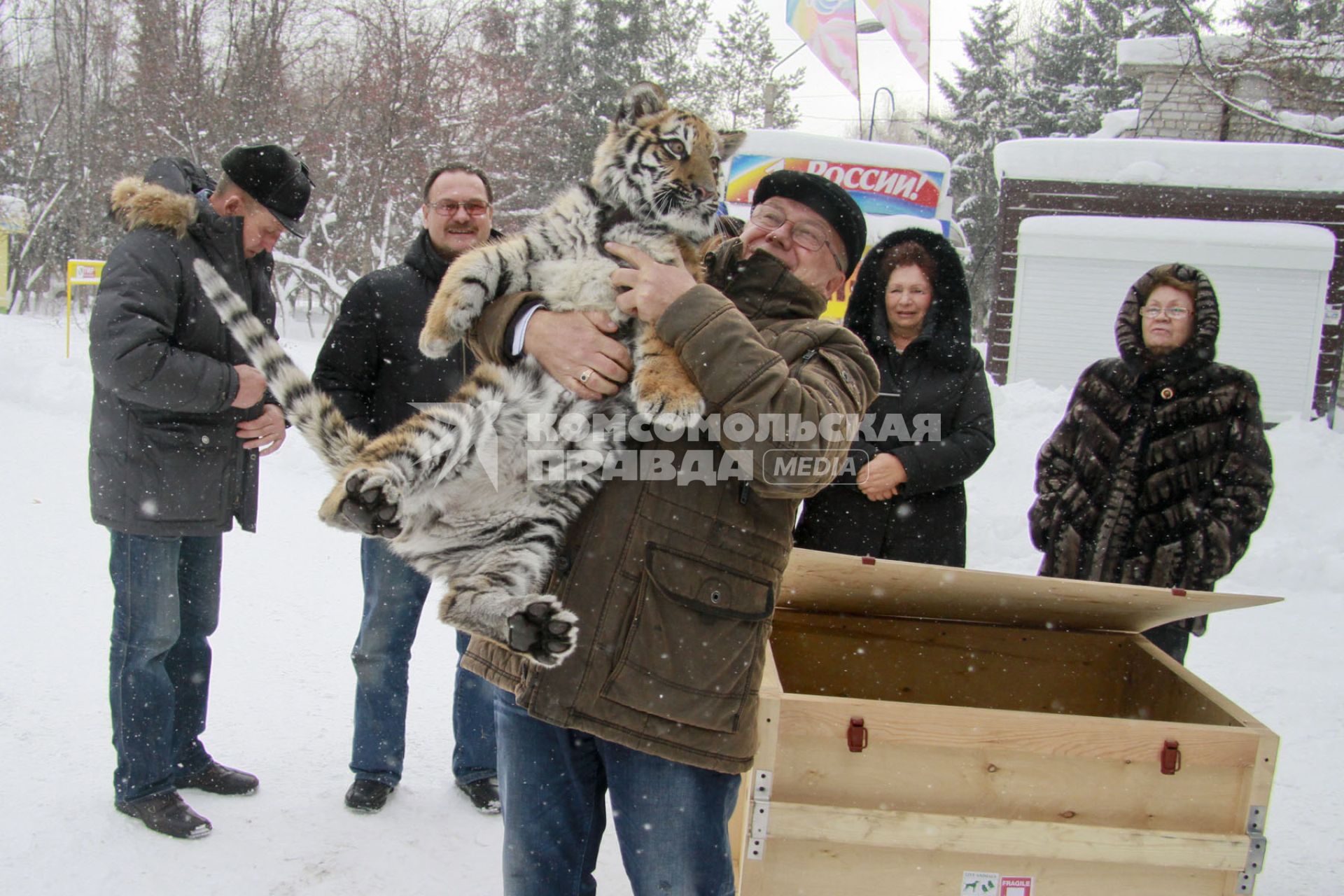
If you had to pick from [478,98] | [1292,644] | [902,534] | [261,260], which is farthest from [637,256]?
[478,98]

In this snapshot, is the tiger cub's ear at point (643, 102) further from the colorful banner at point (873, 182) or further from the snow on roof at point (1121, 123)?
the snow on roof at point (1121, 123)

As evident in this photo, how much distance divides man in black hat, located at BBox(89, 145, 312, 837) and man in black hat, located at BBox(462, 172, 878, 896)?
1.69m

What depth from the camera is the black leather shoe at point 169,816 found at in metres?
3.18

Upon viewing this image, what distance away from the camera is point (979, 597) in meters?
2.71

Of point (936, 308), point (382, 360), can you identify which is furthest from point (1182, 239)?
point (382, 360)

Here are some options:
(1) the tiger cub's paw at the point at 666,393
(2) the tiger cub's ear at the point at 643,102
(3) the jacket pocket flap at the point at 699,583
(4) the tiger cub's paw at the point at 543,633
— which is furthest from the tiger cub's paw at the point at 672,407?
(2) the tiger cub's ear at the point at 643,102

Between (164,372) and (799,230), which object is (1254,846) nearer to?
(799,230)

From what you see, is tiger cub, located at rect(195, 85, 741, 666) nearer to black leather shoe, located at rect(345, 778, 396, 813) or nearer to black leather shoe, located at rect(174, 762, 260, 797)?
black leather shoe, located at rect(345, 778, 396, 813)

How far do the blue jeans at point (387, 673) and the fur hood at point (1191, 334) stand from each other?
2957 millimetres

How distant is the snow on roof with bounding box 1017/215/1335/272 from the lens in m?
11.7

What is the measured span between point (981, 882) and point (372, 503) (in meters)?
1.81

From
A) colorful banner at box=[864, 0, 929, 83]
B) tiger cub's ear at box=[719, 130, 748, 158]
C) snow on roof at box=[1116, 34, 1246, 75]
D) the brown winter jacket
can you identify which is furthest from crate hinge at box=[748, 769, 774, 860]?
snow on roof at box=[1116, 34, 1246, 75]

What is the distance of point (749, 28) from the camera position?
34.6m

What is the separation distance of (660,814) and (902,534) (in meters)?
1.99
